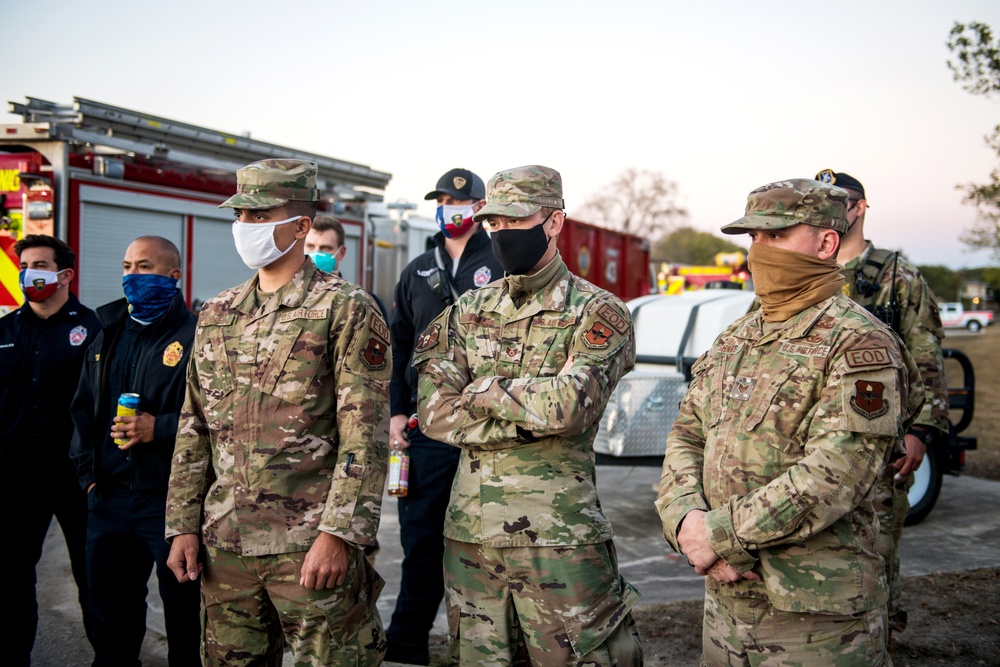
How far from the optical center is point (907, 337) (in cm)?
389

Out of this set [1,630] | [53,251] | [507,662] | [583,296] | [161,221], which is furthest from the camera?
[161,221]

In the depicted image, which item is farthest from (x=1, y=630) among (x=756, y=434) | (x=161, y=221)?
(x=161, y=221)

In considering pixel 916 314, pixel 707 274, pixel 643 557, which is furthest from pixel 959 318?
pixel 916 314

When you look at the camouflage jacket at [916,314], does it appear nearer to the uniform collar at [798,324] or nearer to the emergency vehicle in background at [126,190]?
the uniform collar at [798,324]

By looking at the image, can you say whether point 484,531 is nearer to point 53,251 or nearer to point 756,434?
point 756,434

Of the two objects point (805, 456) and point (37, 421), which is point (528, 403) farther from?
point (37, 421)

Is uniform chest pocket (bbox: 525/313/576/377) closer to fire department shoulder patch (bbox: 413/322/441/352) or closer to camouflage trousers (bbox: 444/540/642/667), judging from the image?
fire department shoulder patch (bbox: 413/322/441/352)

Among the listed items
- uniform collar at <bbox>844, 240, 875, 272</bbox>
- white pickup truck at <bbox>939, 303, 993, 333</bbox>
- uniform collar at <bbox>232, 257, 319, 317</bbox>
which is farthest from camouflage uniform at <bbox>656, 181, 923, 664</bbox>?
white pickup truck at <bbox>939, 303, 993, 333</bbox>

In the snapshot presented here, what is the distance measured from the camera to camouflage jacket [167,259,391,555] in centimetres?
255

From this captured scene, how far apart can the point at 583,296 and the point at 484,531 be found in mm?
840

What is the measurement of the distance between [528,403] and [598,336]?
1.11 feet

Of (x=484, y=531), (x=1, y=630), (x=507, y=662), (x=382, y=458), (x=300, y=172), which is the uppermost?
(x=300, y=172)

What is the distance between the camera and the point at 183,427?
9.07 ft

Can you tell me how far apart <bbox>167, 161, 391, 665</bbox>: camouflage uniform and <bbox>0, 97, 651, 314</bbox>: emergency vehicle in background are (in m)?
4.44
